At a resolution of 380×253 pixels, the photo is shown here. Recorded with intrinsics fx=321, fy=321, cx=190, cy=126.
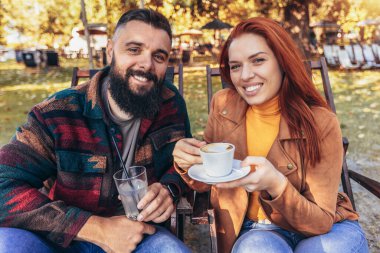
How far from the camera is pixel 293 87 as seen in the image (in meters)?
1.92

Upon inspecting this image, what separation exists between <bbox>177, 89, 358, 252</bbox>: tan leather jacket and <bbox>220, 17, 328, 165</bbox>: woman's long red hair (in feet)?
0.17

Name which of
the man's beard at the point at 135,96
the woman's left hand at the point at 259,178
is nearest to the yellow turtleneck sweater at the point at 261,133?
the woman's left hand at the point at 259,178

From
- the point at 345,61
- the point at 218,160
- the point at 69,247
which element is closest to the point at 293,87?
the point at 218,160

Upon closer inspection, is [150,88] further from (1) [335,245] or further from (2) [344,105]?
(2) [344,105]

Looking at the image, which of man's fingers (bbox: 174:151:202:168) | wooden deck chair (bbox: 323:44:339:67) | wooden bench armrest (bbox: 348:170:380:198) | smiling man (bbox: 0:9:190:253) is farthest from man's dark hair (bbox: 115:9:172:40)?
wooden deck chair (bbox: 323:44:339:67)

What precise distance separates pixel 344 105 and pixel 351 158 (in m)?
3.58

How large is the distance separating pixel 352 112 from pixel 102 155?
6.76m

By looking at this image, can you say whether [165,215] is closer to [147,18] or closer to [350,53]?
[147,18]

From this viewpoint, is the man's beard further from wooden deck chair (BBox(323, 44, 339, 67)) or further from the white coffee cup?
wooden deck chair (BBox(323, 44, 339, 67))

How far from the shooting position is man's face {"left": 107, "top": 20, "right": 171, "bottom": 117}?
2135 mm

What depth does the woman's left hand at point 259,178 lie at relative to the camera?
1441 mm

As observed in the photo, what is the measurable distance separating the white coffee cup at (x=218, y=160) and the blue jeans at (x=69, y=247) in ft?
2.03

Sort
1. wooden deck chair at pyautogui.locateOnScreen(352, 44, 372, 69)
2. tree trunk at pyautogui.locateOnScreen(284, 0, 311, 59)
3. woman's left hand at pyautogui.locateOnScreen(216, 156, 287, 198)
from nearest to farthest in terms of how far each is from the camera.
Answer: woman's left hand at pyautogui.locateOnScreen(216, 156, 287, 198) < wooden deck chair at pyautogui.locateOnScreen(352, 44, 372, 69) < tree trunk at pyautogui.locateOnScreen(284, 0, 311, 59)

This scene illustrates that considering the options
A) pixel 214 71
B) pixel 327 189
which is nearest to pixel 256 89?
pixel 327 189
